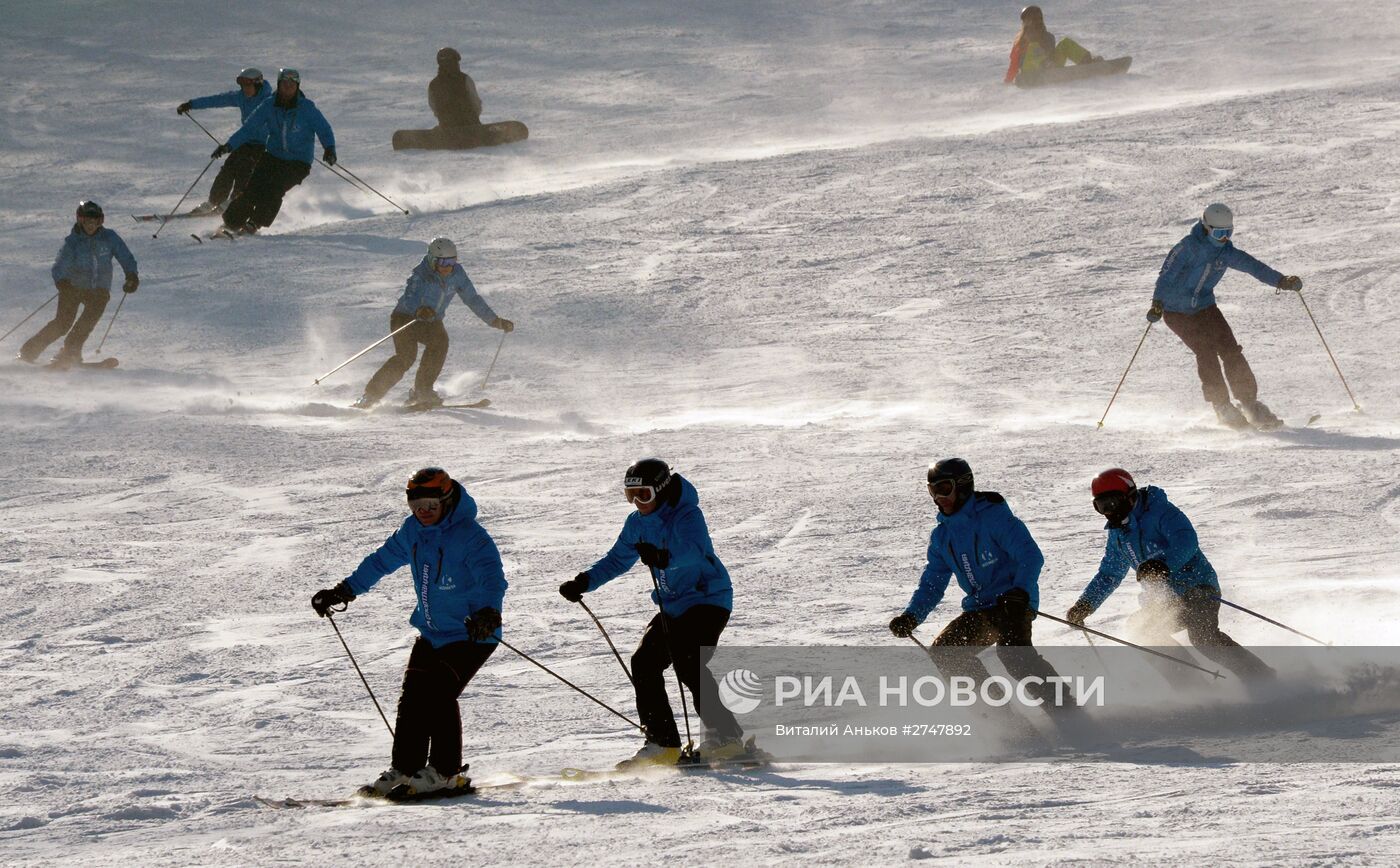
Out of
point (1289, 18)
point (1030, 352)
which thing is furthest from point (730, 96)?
point (1030, 352)

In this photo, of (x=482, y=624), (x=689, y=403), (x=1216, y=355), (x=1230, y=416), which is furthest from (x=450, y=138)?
(x=482, y=624)

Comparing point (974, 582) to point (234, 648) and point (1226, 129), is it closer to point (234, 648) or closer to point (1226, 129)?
point (234, 648)

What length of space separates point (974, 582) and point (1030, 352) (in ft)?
27.6

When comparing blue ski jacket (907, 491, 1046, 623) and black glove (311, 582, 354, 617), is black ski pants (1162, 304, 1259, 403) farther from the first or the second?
black glove (311, 582, 354, 617)

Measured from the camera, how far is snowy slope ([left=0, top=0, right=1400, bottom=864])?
19.8 ft

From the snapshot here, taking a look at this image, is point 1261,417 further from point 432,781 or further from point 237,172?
point 237,172

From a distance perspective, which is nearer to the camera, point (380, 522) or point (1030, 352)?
point (380, 522)

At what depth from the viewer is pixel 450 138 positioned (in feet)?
81.6

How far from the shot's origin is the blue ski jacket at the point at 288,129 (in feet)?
60.1

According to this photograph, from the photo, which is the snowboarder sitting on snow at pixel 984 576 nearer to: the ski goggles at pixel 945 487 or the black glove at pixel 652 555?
the ski goggles at pixel 945 487

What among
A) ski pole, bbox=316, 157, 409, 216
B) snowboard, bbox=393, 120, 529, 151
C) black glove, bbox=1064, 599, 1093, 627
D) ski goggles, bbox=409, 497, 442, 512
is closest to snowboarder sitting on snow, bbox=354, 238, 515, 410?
ski pole, bbox=316, 157, 409, 216

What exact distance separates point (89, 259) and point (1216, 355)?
9.37 m

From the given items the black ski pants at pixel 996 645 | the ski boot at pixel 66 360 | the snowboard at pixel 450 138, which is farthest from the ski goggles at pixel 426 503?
the snowboard at pixel 450 138

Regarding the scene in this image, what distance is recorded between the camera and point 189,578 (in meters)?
10.0
